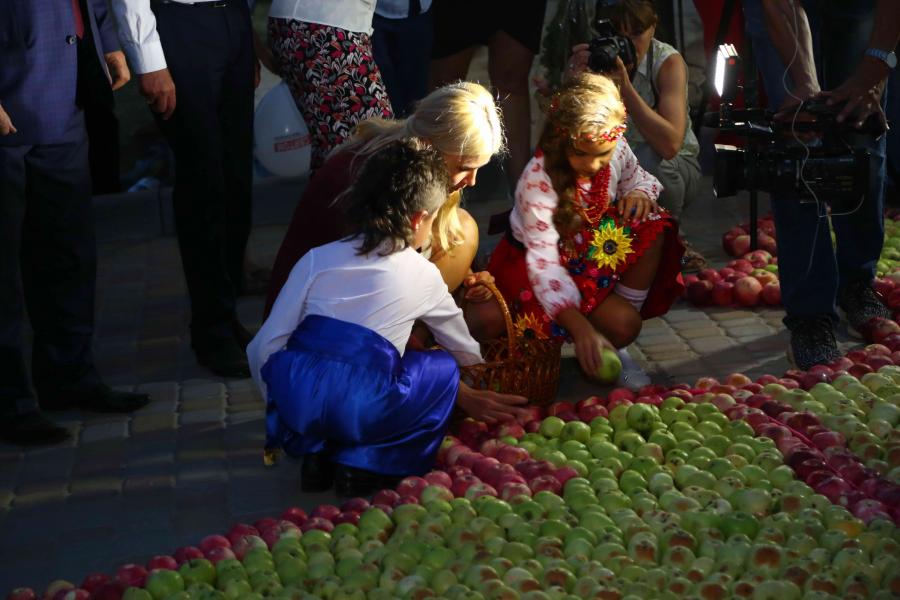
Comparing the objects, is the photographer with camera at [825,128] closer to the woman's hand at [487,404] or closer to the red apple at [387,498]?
the woman's hand at [487,404]

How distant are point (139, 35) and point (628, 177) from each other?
174 centimetres

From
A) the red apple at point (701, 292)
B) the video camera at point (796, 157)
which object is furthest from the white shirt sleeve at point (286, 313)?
the red apple at point (701, 292)

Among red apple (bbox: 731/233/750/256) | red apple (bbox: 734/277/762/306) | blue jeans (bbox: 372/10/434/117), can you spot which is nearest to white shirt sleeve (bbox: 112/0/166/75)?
blue jeans (bbox: 372/10/434/117)

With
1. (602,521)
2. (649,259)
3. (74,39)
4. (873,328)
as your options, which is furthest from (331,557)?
(873,328)

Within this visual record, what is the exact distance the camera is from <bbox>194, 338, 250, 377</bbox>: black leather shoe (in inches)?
192

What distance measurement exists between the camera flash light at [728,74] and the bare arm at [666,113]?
0.60 meters

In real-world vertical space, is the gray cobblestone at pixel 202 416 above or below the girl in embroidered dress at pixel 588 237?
below

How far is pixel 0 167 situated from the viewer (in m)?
4.15

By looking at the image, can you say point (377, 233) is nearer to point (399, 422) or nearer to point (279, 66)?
point (399, 422)

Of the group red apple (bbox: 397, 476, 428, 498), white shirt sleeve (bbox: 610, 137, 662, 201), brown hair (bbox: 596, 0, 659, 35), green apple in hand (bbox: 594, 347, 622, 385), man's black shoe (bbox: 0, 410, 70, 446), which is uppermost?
brown hair (bbox: 596, 0, 659, 35)

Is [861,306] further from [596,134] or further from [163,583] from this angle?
[163,583]

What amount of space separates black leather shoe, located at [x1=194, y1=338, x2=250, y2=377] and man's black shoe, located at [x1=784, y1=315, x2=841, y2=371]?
196 centimetres

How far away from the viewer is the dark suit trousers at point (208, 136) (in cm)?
468

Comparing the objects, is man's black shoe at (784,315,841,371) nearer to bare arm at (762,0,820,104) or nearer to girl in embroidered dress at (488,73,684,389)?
girl in embroidered dress at (488,73,684,389)
